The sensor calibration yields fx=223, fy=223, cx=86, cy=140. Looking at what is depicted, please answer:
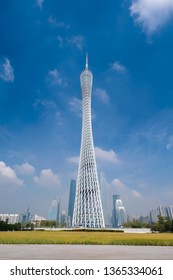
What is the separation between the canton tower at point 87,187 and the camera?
45.1 meters

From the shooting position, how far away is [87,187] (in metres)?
45.6

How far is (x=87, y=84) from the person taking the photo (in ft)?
162

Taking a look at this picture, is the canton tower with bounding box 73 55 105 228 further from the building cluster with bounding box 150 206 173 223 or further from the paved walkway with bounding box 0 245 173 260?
the building cluster with bounding box 150 206 173 223

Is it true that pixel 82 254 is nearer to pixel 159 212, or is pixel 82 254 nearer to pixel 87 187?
pixel 87 187

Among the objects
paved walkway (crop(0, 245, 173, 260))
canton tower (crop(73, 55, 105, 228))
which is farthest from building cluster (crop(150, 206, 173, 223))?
paved walkway (crop(0, 245, 173, 260))

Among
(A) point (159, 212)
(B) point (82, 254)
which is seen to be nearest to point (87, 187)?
(B) point (82, 254)

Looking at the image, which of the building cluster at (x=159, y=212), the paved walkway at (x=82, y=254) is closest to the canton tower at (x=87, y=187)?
the paved walkway at (x=82, y=254)

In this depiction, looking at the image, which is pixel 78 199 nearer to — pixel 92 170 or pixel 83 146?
pixel 92 170

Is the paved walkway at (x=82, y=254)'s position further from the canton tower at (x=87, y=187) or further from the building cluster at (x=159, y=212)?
the building cluster at (x=159, y=212)

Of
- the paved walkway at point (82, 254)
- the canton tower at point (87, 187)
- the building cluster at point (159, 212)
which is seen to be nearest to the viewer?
the paved walkway at point (82, 254)

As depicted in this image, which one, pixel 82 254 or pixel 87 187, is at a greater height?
pixel 87 187

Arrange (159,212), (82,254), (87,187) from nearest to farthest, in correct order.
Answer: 1. (82,254)
2. (87,187)
3. (159,212)
